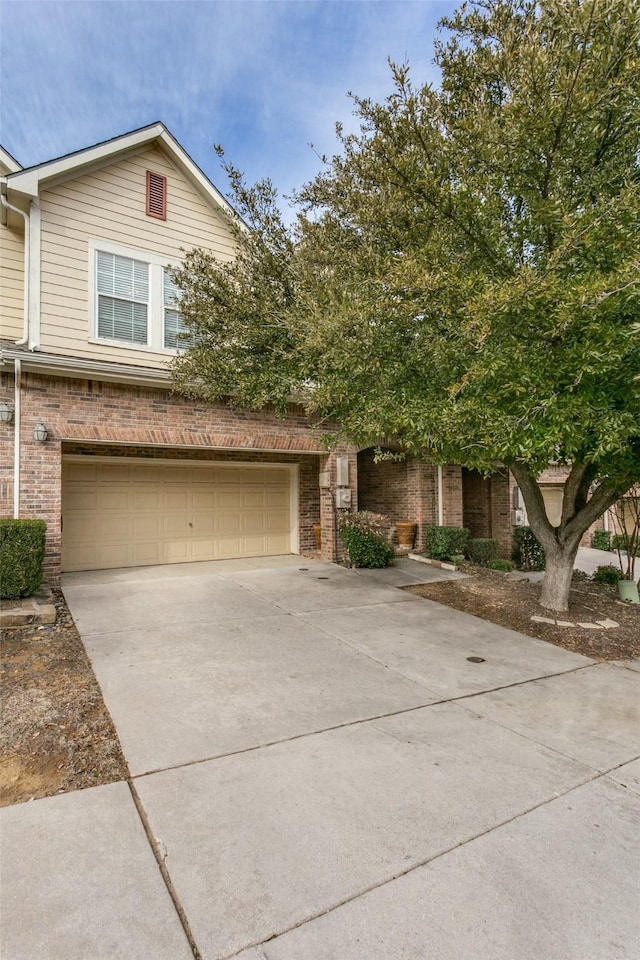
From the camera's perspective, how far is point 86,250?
824 cm

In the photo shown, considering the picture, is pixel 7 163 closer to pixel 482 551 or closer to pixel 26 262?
pixel 26 262

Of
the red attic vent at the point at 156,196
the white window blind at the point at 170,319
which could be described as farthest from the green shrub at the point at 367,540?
the red attic vent at the point at 156,196

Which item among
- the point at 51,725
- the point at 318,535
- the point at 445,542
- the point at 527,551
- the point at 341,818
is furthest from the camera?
the point at 527,551

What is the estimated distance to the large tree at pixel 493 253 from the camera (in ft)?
14.7

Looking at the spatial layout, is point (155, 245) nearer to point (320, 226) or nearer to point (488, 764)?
point (320, 226)

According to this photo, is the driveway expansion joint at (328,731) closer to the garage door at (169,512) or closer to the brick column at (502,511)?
the garage door at (169,512)

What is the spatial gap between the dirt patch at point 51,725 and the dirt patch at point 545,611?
200 inches

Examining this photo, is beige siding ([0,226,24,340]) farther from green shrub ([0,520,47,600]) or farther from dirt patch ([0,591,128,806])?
dirt patch ([0,591,128,806])

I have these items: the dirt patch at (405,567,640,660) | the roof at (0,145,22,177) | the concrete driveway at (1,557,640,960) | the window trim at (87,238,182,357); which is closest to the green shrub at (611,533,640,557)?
the dirt patch at (405,567,640,660)

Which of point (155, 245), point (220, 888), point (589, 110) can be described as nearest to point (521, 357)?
point (589, 110)

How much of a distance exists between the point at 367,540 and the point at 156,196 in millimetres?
7520

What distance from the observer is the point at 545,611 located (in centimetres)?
743

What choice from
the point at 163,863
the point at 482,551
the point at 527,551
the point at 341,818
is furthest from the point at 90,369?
the point at 527,551

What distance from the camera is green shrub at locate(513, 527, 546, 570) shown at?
504 inches
